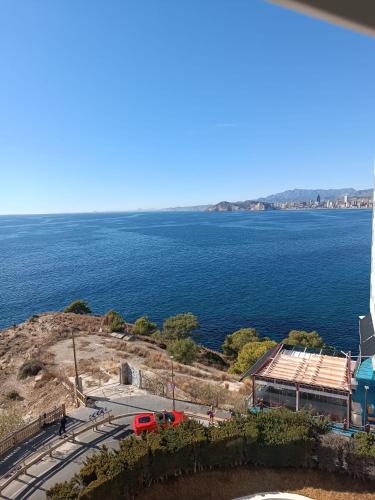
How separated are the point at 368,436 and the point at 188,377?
15.9 meters

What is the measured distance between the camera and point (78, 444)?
17.2 m

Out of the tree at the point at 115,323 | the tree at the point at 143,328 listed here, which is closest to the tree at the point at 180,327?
the tree at the point at 143,328

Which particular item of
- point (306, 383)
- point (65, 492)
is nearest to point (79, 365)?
point (65, 492)

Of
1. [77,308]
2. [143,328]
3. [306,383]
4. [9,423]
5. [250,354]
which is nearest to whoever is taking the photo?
[9,423]

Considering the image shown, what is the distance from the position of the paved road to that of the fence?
55 centimetres

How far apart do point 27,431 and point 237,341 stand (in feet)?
87.9

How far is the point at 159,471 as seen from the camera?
14.0 meters

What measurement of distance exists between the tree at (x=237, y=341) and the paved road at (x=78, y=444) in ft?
66.0

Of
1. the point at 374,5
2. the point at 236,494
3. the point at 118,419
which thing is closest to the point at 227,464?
the point at 236,494

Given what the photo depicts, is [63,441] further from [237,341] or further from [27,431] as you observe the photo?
[237,341]

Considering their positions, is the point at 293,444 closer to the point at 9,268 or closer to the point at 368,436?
the point at 368,436

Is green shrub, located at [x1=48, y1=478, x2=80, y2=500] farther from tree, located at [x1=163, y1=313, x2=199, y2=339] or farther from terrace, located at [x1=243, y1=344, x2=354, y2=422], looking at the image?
tree, located at [x1=163, y1=313, x2=199, y2=339]

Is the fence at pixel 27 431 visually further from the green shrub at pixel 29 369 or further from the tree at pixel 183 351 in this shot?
the tree at pixel 183 351

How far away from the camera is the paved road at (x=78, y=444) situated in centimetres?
1428
